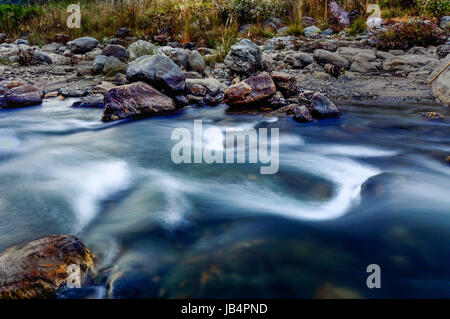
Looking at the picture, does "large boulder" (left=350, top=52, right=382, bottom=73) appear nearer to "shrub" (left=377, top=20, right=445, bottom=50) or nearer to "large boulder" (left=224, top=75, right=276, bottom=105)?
"shrub" (left=377, top=20, right=445, bottom=50)

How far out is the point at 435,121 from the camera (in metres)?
5.08

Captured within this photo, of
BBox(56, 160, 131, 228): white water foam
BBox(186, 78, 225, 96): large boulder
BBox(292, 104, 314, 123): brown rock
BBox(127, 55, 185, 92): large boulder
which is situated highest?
BBox(127, 55, 185, 92): large boulder

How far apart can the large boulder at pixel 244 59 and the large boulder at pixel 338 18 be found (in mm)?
6710

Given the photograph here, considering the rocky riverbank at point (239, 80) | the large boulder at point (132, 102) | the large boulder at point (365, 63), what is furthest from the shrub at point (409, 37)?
the large boulder at point (132, 102)

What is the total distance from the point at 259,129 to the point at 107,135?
2253 mm

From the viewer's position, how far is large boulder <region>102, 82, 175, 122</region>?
5.38 metres

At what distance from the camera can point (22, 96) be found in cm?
627

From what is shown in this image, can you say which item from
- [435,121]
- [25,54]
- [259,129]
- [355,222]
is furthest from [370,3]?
[355,222]

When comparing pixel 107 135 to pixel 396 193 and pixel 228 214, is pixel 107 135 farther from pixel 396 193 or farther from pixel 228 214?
pixel 396 193

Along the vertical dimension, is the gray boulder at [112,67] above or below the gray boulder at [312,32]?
below

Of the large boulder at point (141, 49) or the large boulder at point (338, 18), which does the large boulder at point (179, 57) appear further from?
the large boulder at point (338, 18)

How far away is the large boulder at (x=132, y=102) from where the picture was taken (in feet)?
17.6

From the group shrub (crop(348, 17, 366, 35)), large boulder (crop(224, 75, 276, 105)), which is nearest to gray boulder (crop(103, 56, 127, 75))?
large boulder (crop(224, 75, 276, 105))

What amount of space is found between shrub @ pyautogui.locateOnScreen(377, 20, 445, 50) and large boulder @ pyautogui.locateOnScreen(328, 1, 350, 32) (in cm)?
323
